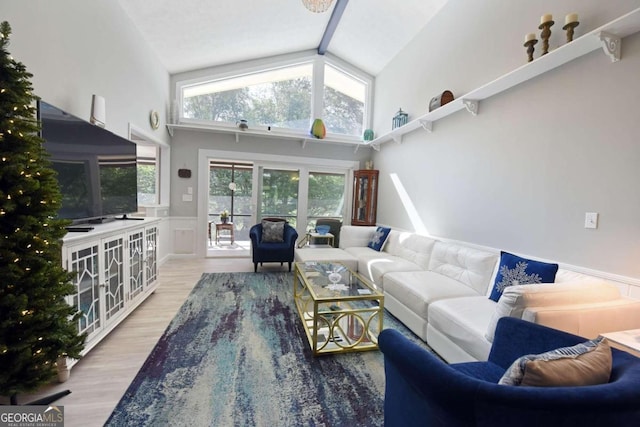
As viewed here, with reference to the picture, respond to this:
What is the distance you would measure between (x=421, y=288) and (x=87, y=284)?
2553 mm

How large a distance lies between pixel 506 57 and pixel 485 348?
2.62 m

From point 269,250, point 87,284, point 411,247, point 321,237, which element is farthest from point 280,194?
point 87,284

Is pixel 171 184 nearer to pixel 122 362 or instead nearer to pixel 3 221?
pixel 122 362

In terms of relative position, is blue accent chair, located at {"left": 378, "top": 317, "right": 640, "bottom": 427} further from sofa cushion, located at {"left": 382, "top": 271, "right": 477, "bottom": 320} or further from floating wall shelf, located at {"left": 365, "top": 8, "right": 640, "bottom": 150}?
floating wall shelf, located at {"left": 365, "top": 8, "right": 640, "bottom": 150}

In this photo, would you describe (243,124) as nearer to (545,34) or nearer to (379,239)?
(379,239)

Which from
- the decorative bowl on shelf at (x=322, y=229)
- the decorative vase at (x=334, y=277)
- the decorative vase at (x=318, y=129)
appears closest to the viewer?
the decorative vase at (x=334, y=277)

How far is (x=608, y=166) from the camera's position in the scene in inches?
72.6

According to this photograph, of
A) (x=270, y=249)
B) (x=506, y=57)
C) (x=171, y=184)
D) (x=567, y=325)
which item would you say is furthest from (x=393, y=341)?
(x=171, y=184)

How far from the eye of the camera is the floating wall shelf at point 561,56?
1.67 metres

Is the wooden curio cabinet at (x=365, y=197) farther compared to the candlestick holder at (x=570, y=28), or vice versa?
the wooden curio cabinet at (x=365, y=197)

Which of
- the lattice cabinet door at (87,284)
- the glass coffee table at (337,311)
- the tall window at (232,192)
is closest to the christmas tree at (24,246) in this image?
the lattice cabinet door at (87,284)

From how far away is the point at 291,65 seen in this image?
5.09 m

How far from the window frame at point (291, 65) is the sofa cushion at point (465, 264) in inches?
128

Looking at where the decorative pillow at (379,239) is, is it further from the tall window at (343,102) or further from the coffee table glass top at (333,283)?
the tall window at (343,102)
